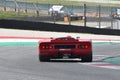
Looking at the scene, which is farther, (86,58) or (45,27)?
(45,27)

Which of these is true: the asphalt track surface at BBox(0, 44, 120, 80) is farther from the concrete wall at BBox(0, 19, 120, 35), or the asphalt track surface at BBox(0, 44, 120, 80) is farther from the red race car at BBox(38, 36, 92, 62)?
the concrete wall at BBox(0, 19, 120, 35)

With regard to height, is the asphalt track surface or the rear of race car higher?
the rear of race car

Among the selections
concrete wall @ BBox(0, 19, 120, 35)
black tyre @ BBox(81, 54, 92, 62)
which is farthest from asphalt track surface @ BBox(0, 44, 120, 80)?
concrete wall @ BBox(0, 19, 120, 35)

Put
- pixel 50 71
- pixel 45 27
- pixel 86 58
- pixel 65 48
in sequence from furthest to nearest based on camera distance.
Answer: pixel 45 27
pixel 86 58
pixel 65 48
pixel 50 71

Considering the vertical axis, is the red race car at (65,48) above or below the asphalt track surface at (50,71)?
above

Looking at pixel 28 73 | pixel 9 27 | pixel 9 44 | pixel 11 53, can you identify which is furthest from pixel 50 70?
pixel 9 27

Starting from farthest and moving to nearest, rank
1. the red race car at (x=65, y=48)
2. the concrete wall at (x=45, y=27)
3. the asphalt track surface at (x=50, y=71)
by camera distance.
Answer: the concrete wall at (x=45, y=27) → the red race car at (x=65, y=48) → the asphalt track surface at (x=50, y=71)

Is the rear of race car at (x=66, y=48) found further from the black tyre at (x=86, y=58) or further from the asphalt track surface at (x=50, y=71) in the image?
the asphalt track surface at (x=50, y=71)

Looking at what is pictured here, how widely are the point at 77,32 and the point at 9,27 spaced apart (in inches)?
182

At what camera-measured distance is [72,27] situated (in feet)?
103


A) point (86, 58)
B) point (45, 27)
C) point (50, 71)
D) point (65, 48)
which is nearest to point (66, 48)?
point (65, 48)

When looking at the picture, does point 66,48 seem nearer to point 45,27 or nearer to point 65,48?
point 65,48

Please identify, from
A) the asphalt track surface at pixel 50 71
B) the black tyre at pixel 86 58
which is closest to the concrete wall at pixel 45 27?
the asphalt track surface at pixel 50 71

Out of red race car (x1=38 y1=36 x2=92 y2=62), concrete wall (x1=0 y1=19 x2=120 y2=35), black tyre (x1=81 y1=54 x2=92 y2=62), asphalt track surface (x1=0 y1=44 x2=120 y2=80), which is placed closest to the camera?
asphalt track surface (x1=0 y1=44 x2=120 y2=80)
